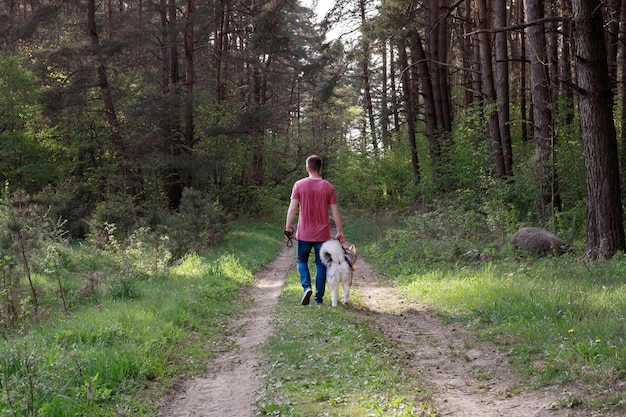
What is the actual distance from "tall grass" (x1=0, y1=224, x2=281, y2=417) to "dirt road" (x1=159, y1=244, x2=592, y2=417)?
309 millimetres

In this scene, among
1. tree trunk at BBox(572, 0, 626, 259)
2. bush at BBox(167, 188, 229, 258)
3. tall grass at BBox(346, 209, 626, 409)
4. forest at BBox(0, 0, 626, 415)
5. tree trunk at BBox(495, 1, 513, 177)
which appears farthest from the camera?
bush at BBox(167, 188, 229, 258)

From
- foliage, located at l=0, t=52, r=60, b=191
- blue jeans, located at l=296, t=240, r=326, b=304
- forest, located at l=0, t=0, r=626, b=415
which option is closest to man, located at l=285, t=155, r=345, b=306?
blue jeans, located at l=296, t=240, r=326, b=304

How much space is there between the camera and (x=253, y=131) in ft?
90.6

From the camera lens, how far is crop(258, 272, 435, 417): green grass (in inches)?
182

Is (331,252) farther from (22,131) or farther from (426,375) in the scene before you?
(22,131)

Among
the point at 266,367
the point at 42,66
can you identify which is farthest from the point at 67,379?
the point at 42,66

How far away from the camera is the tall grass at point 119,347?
4.76 metres

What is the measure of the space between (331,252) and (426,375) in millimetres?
3250

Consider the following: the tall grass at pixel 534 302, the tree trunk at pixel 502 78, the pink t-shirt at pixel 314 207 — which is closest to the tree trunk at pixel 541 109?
the tall grass at pixel 534 302

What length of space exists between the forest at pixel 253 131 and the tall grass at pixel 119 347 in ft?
2.43

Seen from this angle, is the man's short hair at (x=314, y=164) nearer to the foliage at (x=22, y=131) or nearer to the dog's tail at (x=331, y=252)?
the dog's tail at (x=331, y=252)

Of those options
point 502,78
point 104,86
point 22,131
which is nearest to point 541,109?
point 502,78

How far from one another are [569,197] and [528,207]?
3.77 feet

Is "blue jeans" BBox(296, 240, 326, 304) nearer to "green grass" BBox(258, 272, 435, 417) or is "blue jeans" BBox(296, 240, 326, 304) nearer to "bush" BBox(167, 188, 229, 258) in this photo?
"green grass" BBox(258, 272, 435, 417)
